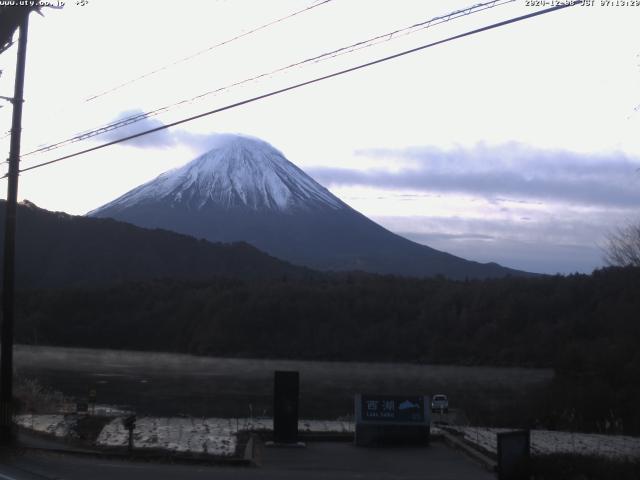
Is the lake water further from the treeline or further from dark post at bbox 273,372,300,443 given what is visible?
dark post at bbox 273,372,300,443

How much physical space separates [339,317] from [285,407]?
233 feet

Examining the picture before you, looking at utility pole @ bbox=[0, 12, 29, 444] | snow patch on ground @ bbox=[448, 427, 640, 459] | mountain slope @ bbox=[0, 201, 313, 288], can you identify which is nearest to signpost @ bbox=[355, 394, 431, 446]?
snow patch on ground @ bbox=[448, 427, 640, 459]

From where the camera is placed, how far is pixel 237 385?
4603 cm

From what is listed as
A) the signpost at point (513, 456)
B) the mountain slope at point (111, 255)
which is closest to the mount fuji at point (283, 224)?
the mountain slope at point (111, 255)

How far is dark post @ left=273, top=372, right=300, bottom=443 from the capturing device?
17.9 meters

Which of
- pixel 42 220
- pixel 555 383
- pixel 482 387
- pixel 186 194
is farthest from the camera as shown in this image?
pixel 186 194

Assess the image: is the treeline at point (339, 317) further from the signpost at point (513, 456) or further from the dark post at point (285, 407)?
the signpost at point (513, 456)

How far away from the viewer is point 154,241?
11944cm

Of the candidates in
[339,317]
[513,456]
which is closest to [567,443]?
[513,456]

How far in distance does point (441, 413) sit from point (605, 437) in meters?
8.63

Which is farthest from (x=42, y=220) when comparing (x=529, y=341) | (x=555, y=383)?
(x=555, y=383)

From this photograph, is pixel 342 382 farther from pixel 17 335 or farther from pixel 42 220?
pixel 42 220

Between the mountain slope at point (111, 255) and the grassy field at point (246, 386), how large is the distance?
4219cm

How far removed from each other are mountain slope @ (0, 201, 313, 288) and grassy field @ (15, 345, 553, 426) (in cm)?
4219
